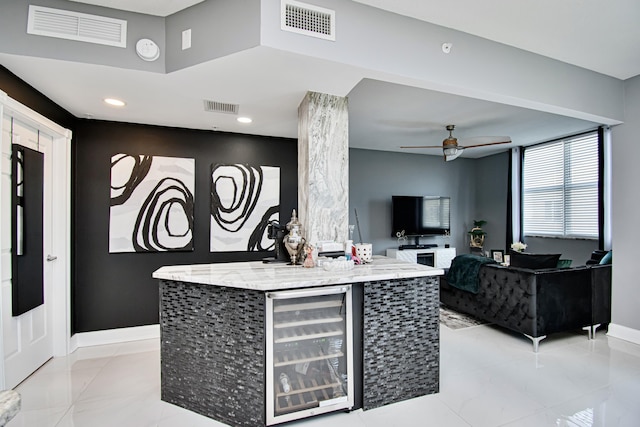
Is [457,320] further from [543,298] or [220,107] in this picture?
[220,107]

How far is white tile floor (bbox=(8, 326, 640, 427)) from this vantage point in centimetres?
200

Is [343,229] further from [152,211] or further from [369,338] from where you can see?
[152,211]

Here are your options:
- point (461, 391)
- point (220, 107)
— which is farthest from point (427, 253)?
point (220, 107)

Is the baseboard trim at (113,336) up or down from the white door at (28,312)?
down

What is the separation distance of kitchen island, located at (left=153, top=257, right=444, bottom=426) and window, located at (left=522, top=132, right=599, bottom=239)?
427cm

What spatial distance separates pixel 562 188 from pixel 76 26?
6.67 m

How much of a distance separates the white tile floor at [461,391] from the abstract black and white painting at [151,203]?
1.16 meters

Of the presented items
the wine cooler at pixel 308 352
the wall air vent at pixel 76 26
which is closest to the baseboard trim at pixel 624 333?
the wine cooler at pixel 308 352

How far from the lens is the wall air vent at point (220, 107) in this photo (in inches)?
111

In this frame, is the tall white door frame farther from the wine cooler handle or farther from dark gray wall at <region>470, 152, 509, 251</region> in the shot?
dark gray wall at <region>470, 152, 509, 251</region>

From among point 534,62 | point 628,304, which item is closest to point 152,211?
point 534,62

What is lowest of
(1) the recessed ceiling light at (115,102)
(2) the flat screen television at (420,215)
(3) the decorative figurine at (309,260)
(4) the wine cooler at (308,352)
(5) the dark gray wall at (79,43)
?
(4) the wine cooler at (308,352)

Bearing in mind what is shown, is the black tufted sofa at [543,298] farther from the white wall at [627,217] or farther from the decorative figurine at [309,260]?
the decorative figurine at [309,260]

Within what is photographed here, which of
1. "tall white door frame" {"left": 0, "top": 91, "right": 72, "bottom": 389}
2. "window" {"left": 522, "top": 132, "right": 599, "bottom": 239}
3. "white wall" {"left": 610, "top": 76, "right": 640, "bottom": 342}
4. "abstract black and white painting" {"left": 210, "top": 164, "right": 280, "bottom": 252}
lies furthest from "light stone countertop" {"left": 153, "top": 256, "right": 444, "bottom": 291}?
"window" {"left": 522, "top": 132, "right": 599, "bottom": 239}
